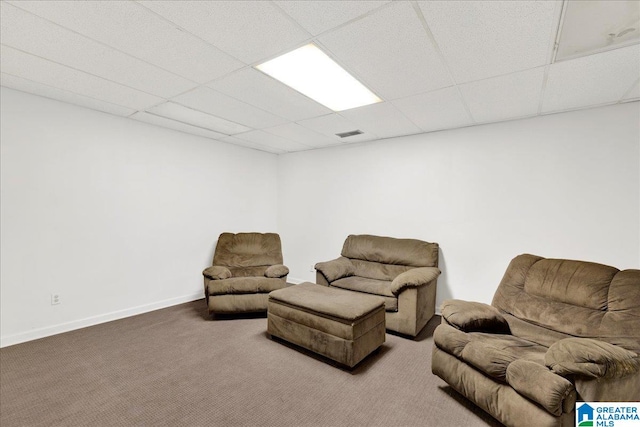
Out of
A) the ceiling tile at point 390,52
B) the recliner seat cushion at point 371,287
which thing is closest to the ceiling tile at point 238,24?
the ceiling tile at point 390,52

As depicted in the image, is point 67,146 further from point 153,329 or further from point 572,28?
point 572,28

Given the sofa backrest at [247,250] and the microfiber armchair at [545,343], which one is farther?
the sofa backrest at [247,250]

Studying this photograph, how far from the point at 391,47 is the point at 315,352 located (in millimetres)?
2563

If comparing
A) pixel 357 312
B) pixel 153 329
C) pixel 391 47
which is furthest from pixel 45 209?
pixel 391 47

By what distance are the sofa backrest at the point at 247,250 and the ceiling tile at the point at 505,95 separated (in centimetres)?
319

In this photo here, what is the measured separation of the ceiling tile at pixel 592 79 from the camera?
6.54ft

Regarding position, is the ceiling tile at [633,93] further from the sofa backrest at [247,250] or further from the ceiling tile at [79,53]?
the sofa backrest at [247,250]

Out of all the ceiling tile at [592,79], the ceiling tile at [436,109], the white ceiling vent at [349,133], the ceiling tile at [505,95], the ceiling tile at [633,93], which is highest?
the white ceiling vent at [349,133]

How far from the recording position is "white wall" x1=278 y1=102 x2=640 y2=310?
2820 millimetres

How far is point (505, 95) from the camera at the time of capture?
2.64m

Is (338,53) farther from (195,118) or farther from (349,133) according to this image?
(195,118)

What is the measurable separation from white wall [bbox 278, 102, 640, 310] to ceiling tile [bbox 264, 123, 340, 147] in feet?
1.10

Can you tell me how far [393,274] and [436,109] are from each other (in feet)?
6.86

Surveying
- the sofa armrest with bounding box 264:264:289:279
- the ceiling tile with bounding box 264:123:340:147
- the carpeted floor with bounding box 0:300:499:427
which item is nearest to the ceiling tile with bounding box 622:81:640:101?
the carpeted floor with bounding box 0:300:499:427
